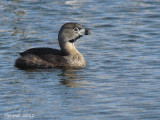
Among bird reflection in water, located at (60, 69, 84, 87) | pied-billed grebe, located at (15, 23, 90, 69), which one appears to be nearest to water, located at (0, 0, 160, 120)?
bird reflection in water, located at (60, 69, 84, 87)

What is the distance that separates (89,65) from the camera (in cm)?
1470

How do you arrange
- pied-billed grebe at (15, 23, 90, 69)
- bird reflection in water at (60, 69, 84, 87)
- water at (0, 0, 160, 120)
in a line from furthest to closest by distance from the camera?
pied-billed grebe at (15, 23, 90, 69)
bird reflection in water at (60, 69, 84, 87)
water at (0, 0, 160, 120)

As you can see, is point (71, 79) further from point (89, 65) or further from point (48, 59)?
point (89, 65)

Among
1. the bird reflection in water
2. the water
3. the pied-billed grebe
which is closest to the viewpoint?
the water

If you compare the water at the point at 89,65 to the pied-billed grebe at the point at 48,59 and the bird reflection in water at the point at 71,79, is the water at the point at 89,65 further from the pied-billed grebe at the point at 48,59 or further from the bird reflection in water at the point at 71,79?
the pied-billed grebe at the point at 48,59

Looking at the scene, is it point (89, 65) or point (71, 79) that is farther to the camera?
point (89, 65)

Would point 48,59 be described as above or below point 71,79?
above

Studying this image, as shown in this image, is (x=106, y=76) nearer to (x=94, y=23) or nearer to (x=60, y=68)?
(x=60, y=68)

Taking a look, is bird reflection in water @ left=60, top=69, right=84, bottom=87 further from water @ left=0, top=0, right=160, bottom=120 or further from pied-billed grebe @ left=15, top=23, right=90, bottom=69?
pied-billed grebe @ left=15, top=23, right=90, bottom=69

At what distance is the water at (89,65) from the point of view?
35.4 ft

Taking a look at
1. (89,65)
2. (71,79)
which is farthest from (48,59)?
(71,79)

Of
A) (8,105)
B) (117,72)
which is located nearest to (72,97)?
(8,105)

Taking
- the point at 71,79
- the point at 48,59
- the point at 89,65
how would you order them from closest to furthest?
the point at 71,79 → the point at 48,59 → the point at 89,65

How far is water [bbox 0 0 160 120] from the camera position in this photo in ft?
35.4
